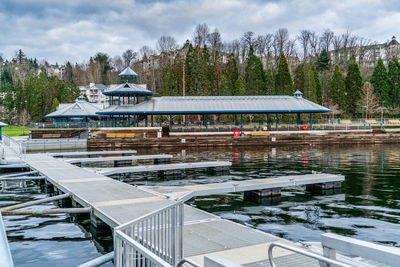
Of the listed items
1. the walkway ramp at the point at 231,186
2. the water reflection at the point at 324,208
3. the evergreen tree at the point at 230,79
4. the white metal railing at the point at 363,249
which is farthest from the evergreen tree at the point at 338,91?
the white metal railing at the point at 363,249

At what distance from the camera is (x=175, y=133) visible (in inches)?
1796

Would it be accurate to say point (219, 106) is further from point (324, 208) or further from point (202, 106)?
point (324, 208)

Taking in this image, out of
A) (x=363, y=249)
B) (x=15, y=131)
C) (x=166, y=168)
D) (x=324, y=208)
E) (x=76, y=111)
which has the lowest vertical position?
(x=324, y=208)

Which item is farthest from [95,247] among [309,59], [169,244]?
[309,59]

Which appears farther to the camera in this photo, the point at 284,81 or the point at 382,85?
the point at 382,85

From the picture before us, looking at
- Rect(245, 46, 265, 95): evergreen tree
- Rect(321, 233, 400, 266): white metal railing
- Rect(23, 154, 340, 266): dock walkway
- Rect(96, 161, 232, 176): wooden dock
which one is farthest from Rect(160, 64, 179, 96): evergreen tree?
Rect(321, 233, 400, 266): white metal railing

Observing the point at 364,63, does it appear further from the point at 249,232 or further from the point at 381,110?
the point at 249,232

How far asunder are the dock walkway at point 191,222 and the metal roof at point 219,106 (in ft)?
104

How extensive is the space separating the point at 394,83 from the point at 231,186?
223 ft

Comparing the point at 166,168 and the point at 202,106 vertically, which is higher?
the point at 202,106

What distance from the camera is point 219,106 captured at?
4869 cm

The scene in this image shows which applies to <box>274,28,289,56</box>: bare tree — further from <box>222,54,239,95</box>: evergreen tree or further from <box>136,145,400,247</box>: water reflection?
<box>136,145,400,247</box>: water reflection

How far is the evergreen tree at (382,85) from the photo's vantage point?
6919 centimetres

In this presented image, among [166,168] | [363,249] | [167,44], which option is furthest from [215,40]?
[363,249]
